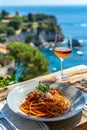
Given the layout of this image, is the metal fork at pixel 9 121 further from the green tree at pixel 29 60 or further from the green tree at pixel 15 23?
the green tree at pixel 15 23

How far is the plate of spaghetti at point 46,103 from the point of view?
833 mm

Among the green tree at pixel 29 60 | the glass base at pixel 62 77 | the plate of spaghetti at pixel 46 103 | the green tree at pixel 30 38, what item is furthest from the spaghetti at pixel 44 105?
the green tree at pixel 30 38

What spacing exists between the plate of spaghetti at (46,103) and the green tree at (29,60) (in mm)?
11293

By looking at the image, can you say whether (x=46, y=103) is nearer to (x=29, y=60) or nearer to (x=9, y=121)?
(x=9, y=121)

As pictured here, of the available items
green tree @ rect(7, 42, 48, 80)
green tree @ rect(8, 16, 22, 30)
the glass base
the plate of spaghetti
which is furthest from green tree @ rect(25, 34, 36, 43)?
the plate of spaghetti

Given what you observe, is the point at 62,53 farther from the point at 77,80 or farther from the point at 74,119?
the point at 74,119

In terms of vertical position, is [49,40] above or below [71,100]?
below

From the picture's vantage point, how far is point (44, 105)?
2.79ft

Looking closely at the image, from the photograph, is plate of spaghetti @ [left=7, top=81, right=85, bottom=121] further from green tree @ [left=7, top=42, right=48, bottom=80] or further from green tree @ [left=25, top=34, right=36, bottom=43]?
green tree @ [left=25, top=34, right=36, bottom=43]

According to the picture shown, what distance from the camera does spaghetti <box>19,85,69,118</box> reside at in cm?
84

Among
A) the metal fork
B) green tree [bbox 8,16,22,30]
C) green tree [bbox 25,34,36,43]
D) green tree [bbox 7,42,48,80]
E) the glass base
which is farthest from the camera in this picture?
green tree [bbox 8,16,22,30]

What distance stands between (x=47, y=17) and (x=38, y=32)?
6.01m

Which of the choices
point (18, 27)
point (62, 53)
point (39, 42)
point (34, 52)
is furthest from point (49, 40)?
point (62, 53)

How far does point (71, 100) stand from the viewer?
3.10 ft
